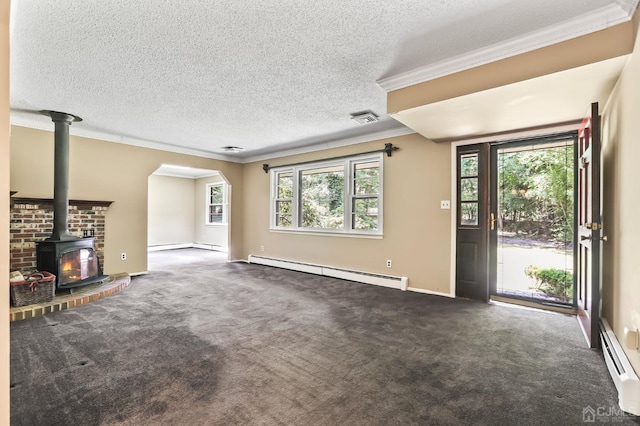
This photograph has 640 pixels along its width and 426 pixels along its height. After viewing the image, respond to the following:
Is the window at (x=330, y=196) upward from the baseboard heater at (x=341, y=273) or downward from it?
upward

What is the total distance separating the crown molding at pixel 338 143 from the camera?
186 inches

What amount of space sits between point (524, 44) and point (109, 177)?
19.1 feet

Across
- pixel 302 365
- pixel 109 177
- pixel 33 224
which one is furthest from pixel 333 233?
pixel 33 224

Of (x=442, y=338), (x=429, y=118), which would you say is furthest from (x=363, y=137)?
(x=442, y=338)

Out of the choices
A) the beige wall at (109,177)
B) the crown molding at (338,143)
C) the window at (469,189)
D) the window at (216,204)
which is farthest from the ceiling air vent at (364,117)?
the window at (216,204)

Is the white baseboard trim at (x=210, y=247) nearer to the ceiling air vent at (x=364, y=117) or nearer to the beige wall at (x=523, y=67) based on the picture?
the ceiling air vent at (x=364, y=117)

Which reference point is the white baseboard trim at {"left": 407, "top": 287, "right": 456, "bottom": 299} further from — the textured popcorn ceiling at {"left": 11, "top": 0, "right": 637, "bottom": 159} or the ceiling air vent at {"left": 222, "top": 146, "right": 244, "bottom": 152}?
the ceiling air vent at {"left": 222, "top": 146, "right": 244, "bottom": 152}

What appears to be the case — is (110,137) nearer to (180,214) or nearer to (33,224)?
(33,224)

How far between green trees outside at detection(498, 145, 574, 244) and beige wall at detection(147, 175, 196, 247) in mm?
8887

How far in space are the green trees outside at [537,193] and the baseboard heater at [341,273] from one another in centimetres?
165

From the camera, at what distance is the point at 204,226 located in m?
9.73

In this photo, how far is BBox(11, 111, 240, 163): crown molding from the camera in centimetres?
427

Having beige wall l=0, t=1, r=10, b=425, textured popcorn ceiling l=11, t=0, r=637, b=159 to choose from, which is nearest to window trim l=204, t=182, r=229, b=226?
textured popcorn ceiling l=11, t=0, r=637, b=159

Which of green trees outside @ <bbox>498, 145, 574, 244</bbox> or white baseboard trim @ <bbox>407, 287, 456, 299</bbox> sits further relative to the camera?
white baseboard trim @ <bbox>407, 287, 456, 299</bbox>
